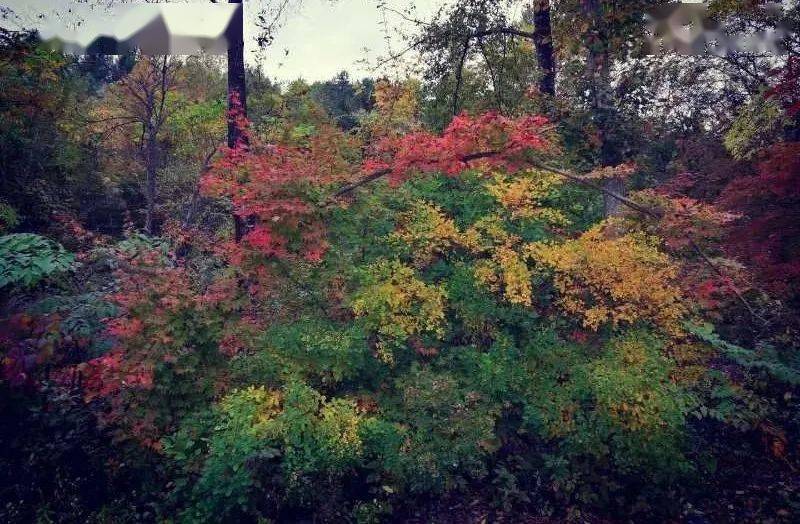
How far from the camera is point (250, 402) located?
5.58m

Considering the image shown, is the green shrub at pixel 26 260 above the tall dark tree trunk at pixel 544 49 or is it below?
below

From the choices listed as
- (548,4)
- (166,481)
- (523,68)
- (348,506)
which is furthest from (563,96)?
(166,481)

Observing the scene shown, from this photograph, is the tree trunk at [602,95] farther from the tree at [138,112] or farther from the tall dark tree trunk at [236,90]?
the tree at [138,112]

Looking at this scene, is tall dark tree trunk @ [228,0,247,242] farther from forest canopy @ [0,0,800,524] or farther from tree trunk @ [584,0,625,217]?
tree trunk @ [584,0,625,217]

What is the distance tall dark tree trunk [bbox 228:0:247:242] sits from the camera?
349 inches

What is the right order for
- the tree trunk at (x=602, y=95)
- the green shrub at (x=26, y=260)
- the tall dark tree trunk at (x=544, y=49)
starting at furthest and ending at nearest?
the tall dark tree trunk at (x=544, y=49) < the tree trunk at (x=602, y=95) < the green shrub at (x=26, y=260)

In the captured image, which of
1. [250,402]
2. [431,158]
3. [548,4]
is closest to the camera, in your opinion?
[250,402]

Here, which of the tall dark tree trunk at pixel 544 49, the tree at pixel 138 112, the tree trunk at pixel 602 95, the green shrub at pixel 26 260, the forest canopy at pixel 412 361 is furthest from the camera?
the tree at pixel 138 112

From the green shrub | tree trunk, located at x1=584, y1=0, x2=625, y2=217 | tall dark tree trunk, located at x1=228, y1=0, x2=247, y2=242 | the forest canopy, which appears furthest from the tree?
tree trunk, located at x1=584, y1=0, x2=625, y2=217

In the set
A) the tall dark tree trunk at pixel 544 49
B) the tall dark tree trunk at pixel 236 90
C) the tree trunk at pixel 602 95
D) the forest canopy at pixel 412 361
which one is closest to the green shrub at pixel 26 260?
the forest canopy at pixel 412 361

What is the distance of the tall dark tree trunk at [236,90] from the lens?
8859 millimetres

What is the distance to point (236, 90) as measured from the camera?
897 cm

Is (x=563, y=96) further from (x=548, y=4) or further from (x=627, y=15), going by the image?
(x=548, y=4)

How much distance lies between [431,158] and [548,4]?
567 centimetres
